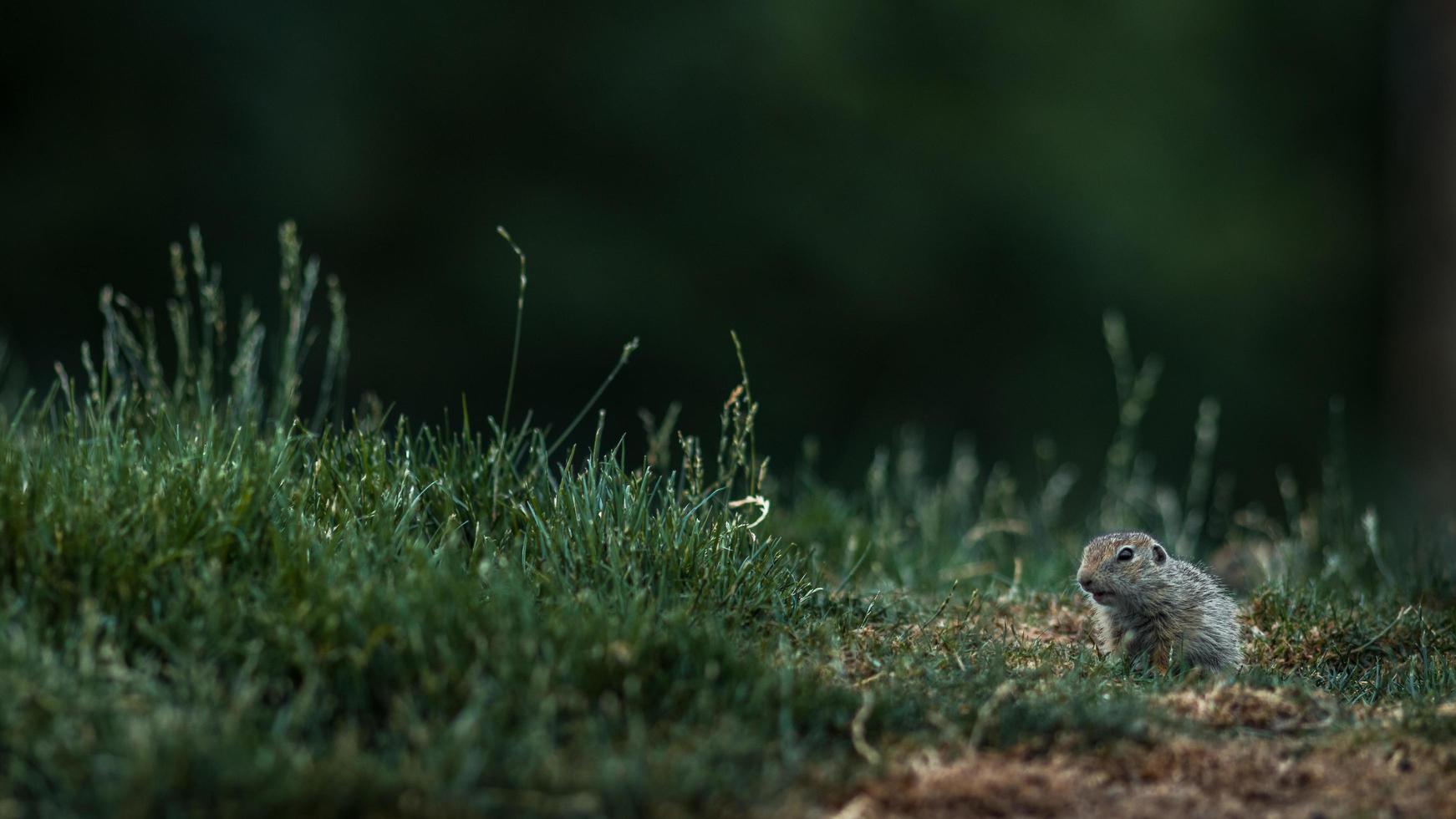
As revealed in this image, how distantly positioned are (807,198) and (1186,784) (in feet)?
39.0

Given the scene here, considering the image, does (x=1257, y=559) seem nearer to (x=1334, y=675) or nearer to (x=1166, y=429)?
(x=1334, y=675)

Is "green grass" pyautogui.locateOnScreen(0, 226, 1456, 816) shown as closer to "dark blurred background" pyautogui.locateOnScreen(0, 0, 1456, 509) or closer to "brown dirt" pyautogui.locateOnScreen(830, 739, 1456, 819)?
"brown dirt" pyautogui.locateOnScreen(830, 739, 1456, 819)

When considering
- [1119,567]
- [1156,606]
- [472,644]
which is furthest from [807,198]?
[472,644]

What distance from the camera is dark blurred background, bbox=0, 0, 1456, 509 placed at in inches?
505

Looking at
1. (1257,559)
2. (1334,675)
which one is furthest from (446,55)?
(1334,675)

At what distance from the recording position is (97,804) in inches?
106

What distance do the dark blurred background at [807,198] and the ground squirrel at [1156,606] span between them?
340 inches

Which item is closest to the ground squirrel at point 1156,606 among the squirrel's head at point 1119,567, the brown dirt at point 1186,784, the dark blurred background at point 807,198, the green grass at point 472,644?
the squirrel's head at point 1119,567

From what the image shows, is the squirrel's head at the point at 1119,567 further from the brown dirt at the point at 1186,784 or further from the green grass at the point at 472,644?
the brown dirt at the point at 1186,784

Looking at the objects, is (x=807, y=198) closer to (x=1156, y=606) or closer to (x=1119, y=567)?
(x=1119, y=567)

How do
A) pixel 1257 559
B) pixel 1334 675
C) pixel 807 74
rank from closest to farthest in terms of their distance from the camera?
pixel 1334 675
pixel 1257 559
pixel 807 74

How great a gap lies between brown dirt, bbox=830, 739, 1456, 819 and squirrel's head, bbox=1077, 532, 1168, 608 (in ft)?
3.27

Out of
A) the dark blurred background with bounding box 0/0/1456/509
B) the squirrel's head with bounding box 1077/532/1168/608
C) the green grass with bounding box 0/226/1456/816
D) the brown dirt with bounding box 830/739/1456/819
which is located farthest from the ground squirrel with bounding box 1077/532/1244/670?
the dark blurred background with bounding box 0/0/1456/509

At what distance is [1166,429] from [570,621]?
13089 mm
